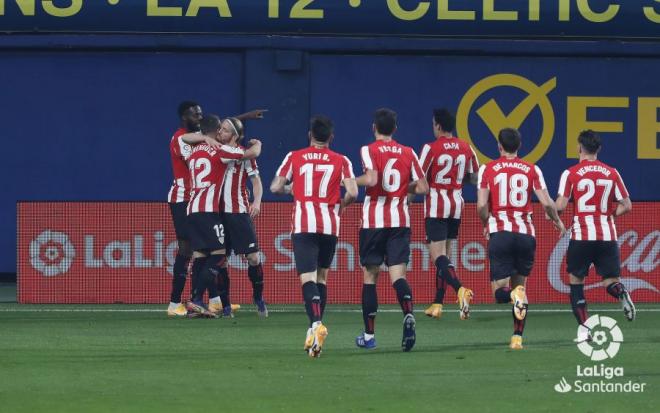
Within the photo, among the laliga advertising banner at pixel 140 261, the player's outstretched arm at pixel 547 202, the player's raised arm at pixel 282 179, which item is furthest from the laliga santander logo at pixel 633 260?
the player's raised arm at pixel 282 179

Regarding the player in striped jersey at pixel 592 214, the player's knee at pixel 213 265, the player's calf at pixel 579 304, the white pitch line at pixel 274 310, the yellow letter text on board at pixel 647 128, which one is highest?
the yellow letter text on board at pixel 647 128

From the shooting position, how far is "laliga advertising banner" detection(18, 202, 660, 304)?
1784 centimetres

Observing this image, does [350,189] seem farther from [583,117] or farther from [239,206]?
[583,117]

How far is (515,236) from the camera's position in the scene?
42.3 ft

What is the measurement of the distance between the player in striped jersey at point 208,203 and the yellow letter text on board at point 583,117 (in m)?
7.88

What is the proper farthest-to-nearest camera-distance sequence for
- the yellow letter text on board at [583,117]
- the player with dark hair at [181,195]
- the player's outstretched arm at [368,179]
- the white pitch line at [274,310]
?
1. the yellow letter text on board at [583,117]
2. the white pitch line at [274,310]
3. the player with dark hair at [181,195]
4. the player's outstretched arm at [368,179]

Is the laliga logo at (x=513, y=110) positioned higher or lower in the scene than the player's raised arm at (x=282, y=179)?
higher

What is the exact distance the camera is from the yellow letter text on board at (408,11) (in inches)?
840

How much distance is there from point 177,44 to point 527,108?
5.23 m

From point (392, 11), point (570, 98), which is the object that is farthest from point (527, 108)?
point (392, 11)

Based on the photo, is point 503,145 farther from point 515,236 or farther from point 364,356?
point 364,356

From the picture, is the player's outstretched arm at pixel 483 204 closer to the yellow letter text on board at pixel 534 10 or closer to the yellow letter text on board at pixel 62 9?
the yellow letter text on board at pixel 534 10

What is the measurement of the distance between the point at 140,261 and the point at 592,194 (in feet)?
21.2

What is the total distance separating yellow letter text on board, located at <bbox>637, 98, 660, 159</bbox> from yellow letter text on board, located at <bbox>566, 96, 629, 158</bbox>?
0.26m
